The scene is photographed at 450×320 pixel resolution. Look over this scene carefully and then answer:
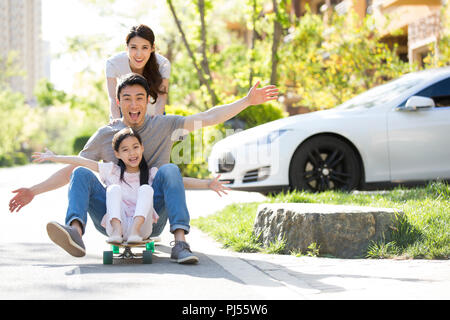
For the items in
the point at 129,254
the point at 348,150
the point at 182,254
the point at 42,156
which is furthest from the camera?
the point at 348,150

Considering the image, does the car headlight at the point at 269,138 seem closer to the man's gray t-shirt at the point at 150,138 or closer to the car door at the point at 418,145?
the car door at the point at 418,145

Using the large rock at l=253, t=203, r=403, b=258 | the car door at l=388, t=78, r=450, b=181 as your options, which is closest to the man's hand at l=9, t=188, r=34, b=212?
the large rock at l=253, t=203, r=403, b=258

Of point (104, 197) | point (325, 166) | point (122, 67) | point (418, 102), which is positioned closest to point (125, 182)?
point (104, 197)

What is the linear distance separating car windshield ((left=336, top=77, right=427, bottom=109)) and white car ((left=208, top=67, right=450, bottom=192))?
27cm

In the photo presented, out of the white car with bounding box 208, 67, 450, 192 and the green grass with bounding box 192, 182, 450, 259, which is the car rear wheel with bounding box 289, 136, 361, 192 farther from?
the green grass with bounding box 192, 182, 450, 259

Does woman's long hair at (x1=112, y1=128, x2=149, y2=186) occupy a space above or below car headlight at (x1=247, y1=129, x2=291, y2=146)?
below

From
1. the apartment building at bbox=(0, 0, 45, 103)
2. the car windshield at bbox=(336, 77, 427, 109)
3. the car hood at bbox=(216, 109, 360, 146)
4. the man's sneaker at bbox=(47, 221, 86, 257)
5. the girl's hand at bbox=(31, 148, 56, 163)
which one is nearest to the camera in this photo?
the man's sneaker at bbox=(47, 221, 86, 257)

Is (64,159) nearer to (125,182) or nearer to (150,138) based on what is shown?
(125,182)

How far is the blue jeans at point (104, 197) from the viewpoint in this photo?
4.56m

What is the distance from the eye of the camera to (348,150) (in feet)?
25.9

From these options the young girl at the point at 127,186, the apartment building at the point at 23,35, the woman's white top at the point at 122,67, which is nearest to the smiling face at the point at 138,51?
the woman's white top at the point at 122,67

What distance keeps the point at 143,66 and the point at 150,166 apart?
0.97 metres

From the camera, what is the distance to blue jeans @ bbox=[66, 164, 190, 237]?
4.56 metres

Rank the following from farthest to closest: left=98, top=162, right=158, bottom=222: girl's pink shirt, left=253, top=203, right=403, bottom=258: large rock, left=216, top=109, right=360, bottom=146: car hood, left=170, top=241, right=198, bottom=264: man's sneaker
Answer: left=216, top=109, right=360, bottom=146: car hood → left=253, top=203, right=403, bottom=258: large rock → left=98, top=162, right=158, bottom=222: girl's pink shirt → left=170, top=241, right=198, bottom=264: man's sneaker
